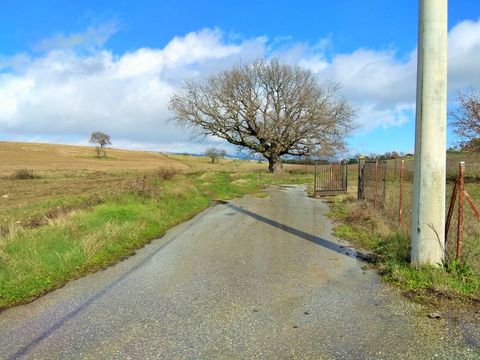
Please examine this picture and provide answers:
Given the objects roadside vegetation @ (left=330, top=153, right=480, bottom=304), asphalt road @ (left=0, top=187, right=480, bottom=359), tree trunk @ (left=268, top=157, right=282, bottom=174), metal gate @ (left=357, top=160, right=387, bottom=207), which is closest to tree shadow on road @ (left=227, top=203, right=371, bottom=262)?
asphalt road @ (left=0, top=187, right=480, bottom=359)

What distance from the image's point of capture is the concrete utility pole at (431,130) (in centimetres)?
582

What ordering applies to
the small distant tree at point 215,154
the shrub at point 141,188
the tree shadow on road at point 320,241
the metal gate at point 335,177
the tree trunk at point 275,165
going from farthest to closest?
the small distant tree at point 215,154 → the tree trunk at point 275,165 → the metal gate at point 335,177 → the shrub at point 141,188 → the tree shadow on road at point 320,241

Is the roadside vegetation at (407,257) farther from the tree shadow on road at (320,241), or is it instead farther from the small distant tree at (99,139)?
the small distant tree at (99,139)

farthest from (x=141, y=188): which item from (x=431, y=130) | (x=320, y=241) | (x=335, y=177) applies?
(x=431, y=130)

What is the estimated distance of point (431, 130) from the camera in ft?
19.3

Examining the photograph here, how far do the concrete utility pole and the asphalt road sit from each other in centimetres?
98

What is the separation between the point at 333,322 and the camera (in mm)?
4594

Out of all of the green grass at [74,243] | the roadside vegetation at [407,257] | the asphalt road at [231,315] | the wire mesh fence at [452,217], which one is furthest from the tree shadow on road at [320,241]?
the green grass at [74,243]

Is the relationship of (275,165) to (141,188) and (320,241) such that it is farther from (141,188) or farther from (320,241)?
(320,241)

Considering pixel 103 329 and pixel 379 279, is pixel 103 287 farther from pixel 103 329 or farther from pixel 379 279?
pixel 379 279

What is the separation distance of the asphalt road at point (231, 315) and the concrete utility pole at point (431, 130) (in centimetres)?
98

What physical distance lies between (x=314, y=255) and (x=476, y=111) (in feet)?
76.6

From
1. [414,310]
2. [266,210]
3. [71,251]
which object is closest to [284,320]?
[414,310]

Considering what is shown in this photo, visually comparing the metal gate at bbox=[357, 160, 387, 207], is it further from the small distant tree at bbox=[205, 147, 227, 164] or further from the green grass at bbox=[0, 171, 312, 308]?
the small distant tree at bbox=[205, 147, 227, 164]
